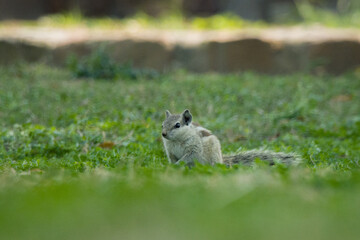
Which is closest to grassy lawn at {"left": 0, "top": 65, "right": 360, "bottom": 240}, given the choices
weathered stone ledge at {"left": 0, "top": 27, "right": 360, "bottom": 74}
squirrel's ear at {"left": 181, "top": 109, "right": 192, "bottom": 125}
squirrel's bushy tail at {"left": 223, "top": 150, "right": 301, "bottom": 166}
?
squirrel's bushy tail at {"left": 223, "top": 150, "right": 301, "bottom": 166}

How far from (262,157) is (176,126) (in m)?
0.94

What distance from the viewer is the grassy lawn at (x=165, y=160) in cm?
260

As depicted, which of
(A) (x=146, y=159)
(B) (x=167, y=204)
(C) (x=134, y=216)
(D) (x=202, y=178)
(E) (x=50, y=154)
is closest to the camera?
(C) (x=134, y=216)

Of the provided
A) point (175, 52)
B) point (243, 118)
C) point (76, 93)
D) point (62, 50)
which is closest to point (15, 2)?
point (62, 50)

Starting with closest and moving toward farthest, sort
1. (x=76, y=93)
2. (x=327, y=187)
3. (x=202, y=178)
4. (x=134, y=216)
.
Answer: (x=134, y=216), (x=327, y=187), (x=202, y=178), (x=76, y=93)

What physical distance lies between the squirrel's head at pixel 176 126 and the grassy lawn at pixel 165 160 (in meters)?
0.33

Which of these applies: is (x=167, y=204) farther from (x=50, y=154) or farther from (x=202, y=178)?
(x=50, y=154)

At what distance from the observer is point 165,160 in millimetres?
6016

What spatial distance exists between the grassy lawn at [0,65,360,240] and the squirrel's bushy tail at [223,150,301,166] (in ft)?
0.69

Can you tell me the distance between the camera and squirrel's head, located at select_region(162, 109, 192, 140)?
18.7ft

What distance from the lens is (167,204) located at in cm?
296

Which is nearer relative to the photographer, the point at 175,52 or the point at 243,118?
the point at 243,118

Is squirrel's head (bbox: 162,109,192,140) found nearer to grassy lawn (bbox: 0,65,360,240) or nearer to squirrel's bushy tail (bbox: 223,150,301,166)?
grassy lawn (bbox: 0,65,360,240)

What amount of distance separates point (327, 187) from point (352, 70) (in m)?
10.9
